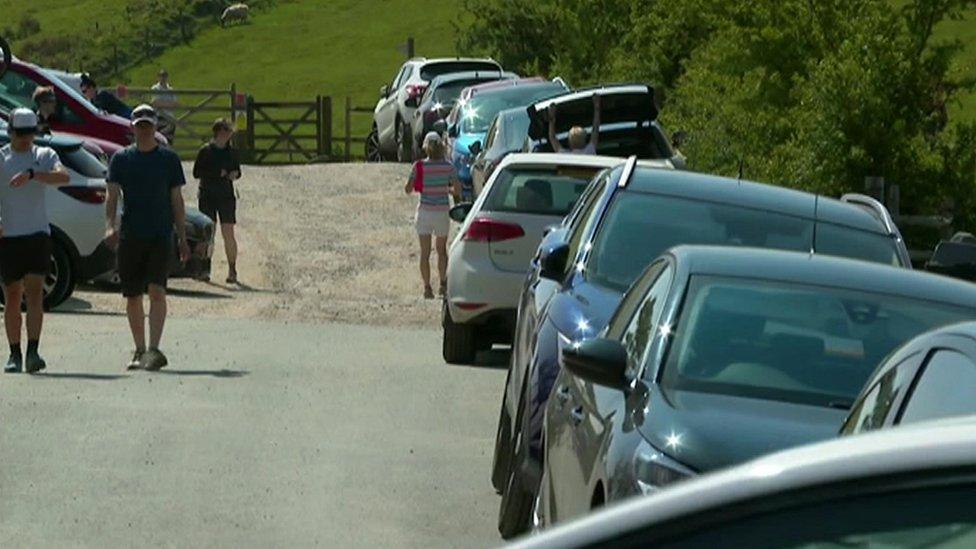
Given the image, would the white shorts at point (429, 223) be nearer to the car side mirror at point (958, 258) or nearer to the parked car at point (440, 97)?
the parked car at point (440, 97)

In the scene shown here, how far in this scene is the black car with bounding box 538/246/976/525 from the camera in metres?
6.60

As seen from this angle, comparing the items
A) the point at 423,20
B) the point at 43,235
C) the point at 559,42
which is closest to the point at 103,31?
the point at 423,20

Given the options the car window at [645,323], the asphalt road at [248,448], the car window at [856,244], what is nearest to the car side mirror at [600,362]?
the car window at [645,323]

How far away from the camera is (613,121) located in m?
22.4

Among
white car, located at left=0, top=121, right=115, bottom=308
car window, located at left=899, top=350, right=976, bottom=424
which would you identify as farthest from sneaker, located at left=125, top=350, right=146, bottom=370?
car window, located at left=899, top=350, right=976, bottom=424

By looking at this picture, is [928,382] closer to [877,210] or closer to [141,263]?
[877,210]

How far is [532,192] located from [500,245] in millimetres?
487

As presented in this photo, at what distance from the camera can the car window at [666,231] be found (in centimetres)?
996

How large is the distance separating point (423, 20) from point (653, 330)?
265ft

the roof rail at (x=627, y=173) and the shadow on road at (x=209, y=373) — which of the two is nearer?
the roof rail at (x=627, y=173)

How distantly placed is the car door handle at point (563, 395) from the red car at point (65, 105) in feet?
68.3

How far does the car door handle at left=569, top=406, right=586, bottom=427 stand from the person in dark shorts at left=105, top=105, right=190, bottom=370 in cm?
883

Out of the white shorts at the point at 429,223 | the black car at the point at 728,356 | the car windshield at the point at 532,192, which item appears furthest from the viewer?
the white shorts at the point at 429,223

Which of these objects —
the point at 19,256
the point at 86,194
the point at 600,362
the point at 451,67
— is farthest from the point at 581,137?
the point at 451,67
